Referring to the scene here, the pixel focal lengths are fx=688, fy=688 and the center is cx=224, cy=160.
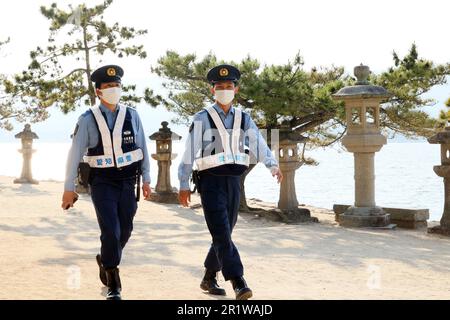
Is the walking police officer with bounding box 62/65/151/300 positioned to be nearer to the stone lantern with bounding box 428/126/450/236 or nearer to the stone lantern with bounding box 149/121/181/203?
the stone lantern with bounding box 428/126/450/236

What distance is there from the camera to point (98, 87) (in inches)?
213

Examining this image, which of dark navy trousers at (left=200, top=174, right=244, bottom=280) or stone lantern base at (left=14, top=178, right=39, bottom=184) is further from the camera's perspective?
stone lantern base at (left=14, top=178, right=39, bottom=184)

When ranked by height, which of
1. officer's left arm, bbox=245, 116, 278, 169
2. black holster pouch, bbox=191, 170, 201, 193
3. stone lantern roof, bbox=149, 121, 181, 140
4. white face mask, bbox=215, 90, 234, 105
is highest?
stone lantern roof, bbox=149, 121, 181, 140

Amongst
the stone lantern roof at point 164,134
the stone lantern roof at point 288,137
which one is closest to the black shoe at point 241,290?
the stone lantern roof at point 288,137

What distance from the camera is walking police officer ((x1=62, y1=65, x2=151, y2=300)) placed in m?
5.12

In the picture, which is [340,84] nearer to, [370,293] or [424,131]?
[424,131]

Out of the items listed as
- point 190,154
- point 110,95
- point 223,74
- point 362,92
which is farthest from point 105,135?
point 362,92

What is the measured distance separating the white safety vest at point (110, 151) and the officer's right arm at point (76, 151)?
9 centimetres

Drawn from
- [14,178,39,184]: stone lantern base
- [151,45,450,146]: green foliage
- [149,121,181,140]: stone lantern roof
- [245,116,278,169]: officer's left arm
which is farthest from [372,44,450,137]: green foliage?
[14,178,39,184]: stone lantern base

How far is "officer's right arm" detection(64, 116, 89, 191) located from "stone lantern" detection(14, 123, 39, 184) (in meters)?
14.8

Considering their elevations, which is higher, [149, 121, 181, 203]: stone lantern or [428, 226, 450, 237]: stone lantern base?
[149, 121, 181, 203]: stone lantern

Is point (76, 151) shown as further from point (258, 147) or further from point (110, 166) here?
point (258, 147)

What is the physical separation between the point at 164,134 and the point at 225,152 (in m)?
10.2

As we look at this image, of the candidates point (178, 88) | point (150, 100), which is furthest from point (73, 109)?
point (178, 88)
